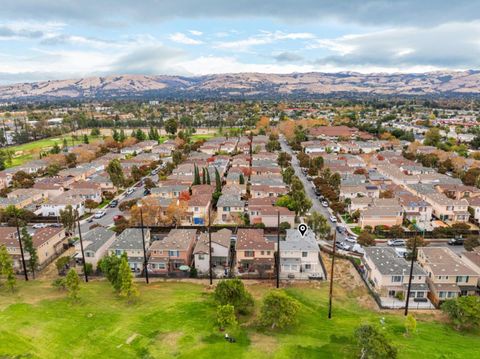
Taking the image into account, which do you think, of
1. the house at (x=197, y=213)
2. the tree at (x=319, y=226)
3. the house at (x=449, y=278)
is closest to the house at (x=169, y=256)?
the house at (x=197, y=213)

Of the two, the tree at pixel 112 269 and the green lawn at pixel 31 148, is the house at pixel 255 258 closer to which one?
the tree at pixel 112 269

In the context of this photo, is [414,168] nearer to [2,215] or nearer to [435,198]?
[435,198]

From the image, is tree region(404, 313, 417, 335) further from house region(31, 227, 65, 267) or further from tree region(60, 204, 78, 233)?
tree region(60, 204, 78, 233)

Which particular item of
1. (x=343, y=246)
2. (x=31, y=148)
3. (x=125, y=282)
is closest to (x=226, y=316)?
(x=125, y=282)

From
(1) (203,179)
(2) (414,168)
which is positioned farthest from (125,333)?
(2) (414,168)

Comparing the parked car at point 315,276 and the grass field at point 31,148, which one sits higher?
the grass field at point 31,148

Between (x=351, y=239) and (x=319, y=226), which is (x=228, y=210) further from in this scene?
(x=351, y=239)
